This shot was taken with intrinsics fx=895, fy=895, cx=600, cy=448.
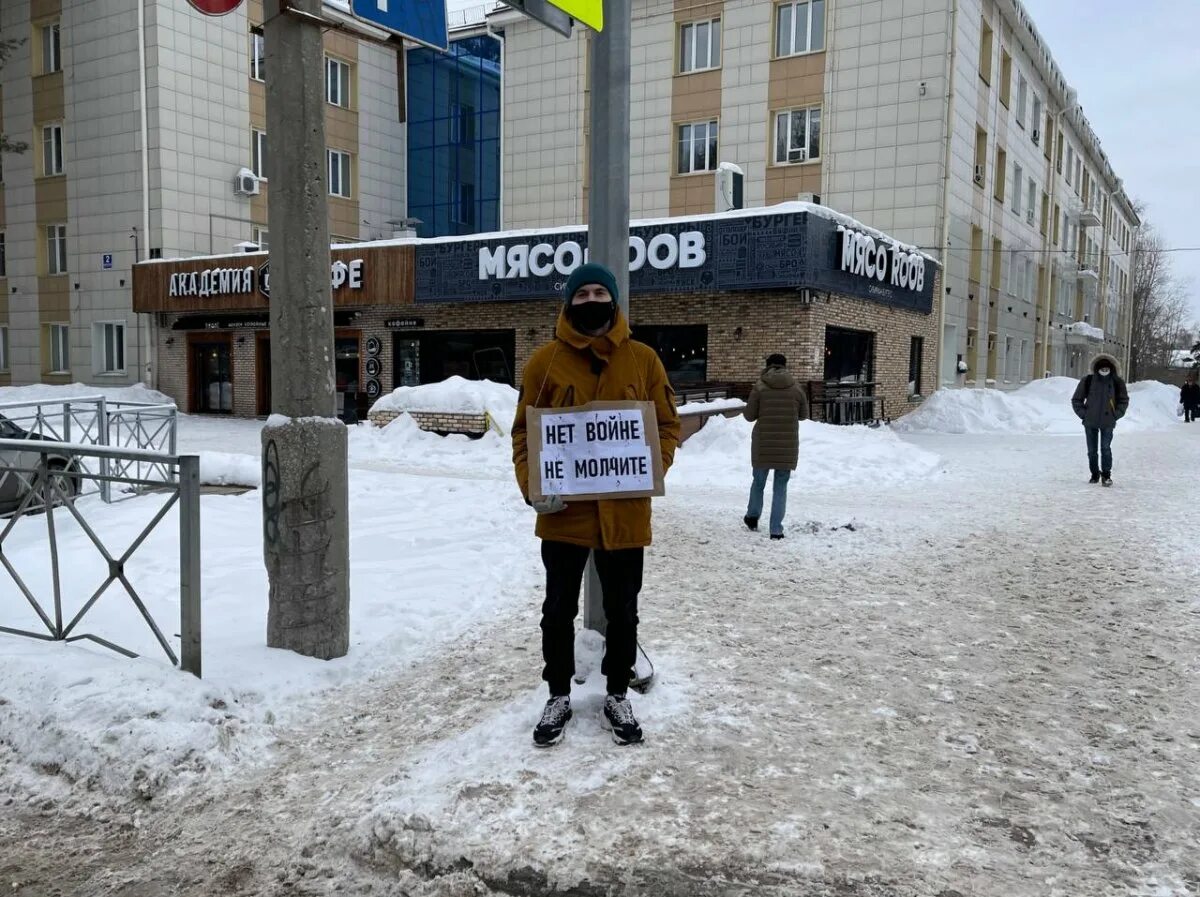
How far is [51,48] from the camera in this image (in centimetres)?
2794

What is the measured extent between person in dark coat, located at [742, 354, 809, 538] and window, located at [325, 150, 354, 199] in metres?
25.9

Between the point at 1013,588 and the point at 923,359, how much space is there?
19386mm

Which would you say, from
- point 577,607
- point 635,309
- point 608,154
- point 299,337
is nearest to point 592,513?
point 577,607

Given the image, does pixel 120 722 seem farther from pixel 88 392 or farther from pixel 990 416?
pixel 88 392

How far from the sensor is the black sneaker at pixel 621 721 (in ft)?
12.0

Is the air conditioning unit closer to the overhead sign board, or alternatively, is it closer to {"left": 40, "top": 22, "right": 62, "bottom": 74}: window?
{"left": 40, "top": 22, "right": 62, "bottom": 74}: window

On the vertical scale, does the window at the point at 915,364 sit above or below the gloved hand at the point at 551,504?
above

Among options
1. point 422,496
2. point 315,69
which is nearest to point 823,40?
point 422,496

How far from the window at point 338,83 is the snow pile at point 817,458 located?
70.0 ft

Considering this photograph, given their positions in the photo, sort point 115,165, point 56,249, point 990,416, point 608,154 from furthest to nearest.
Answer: point 56,249 → point 115,165 → point 990,416 → point 608,154

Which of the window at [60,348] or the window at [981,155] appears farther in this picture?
the window at [60,348]

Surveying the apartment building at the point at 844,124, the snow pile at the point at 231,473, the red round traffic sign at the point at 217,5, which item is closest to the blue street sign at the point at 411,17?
the red round traffic sign at the point at 217,5

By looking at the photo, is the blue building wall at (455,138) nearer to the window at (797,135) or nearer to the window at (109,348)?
the window at (109,348)

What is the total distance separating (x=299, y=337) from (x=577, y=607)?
1.91m
